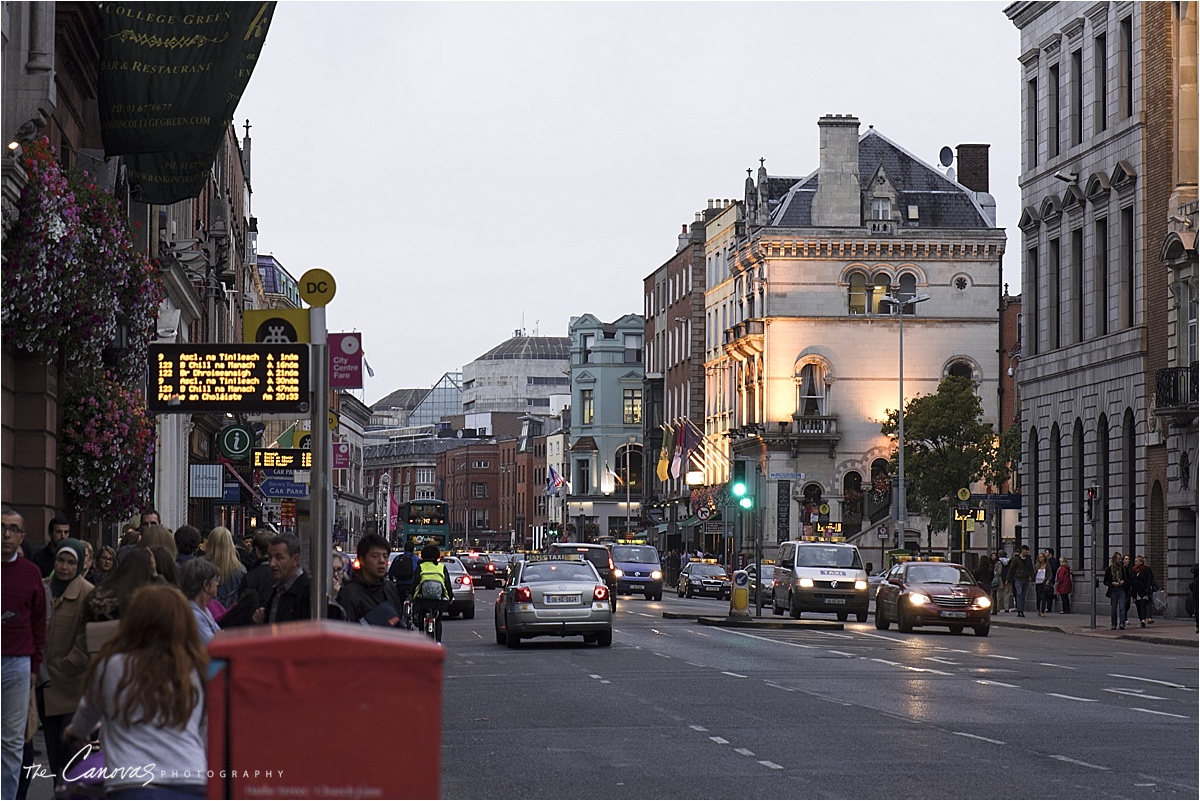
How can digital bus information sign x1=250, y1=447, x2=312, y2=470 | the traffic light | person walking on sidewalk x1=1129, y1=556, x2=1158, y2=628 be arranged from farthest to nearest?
the traffic light → person walking on sidewalk x1=1129, y1=556, x2=1158, y2=628 → digital bus information sign x1=250, y1=447, x2=312, y2=470

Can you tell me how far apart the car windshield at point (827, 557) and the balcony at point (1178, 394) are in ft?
25.9

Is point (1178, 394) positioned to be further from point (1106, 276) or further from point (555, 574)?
point (555, 574)

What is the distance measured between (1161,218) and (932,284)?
36.4 meters

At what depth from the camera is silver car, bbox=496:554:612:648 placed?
32281mm

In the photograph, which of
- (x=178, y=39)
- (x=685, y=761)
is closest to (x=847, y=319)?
(x=178, y=39)

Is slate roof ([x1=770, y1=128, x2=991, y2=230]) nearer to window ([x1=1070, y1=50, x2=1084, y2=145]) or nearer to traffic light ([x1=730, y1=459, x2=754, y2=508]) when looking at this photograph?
window ([x1=1070, y1=50, x2=1084, y2=145])

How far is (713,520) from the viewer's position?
97.3m

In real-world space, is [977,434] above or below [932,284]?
below

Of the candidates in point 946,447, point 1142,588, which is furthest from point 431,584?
point 946,447

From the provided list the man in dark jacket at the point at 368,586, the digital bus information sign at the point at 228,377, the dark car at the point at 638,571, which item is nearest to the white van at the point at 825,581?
the dark car at the point at 638,571

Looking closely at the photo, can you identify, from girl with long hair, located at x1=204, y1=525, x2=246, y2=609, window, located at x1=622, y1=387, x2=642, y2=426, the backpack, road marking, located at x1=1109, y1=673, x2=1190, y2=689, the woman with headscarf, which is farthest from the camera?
window, located at x1=622, y1=387, x2=642, y2=426

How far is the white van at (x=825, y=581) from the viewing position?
46031mm

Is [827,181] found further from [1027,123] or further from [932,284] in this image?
[1027,123]

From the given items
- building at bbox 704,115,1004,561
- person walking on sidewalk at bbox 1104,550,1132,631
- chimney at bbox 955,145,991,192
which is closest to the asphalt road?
person walking on sidewalk at bbox 1104,550,1132,631
